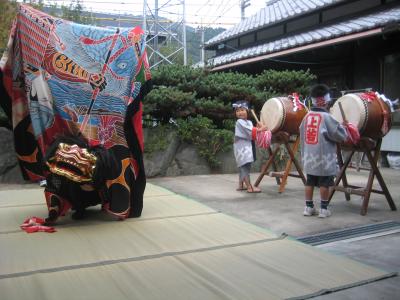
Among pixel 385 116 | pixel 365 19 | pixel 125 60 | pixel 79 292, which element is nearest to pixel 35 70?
pixel 125 60

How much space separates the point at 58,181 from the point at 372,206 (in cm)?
377

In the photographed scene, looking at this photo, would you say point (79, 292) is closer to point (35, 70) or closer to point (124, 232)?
point (124, 232)

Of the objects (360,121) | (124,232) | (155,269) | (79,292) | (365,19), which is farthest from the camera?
(365,19)

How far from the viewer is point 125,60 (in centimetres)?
489

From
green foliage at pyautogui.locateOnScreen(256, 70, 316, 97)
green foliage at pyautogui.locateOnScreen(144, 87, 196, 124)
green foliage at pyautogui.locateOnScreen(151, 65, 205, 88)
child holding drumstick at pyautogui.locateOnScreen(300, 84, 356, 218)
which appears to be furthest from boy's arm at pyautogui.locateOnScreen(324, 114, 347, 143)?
green foliage at pyautogui.locateOnScreen(256, 70, 316, 97)

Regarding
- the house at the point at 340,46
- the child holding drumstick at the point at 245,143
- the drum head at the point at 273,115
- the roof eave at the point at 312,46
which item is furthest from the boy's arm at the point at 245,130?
the roof eave at the point at 312,46

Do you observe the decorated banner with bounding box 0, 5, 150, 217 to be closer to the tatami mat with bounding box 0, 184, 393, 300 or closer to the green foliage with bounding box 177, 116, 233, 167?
the tatami mat with bounding box 0, 184, 393, 300

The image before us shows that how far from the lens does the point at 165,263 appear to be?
3.41 metres

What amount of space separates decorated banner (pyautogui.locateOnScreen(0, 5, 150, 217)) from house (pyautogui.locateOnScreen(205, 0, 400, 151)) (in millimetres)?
4844

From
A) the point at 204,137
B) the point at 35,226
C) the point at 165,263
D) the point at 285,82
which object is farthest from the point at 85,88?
the point at 285,82

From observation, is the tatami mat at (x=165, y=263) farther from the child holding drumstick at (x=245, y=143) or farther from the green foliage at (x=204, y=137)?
the green foliage at (x=204, y=137)

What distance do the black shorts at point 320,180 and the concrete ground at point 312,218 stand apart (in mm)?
376

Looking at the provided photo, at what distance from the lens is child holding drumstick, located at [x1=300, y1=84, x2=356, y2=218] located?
16.5 feet

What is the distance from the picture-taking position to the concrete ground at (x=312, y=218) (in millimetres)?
3445
